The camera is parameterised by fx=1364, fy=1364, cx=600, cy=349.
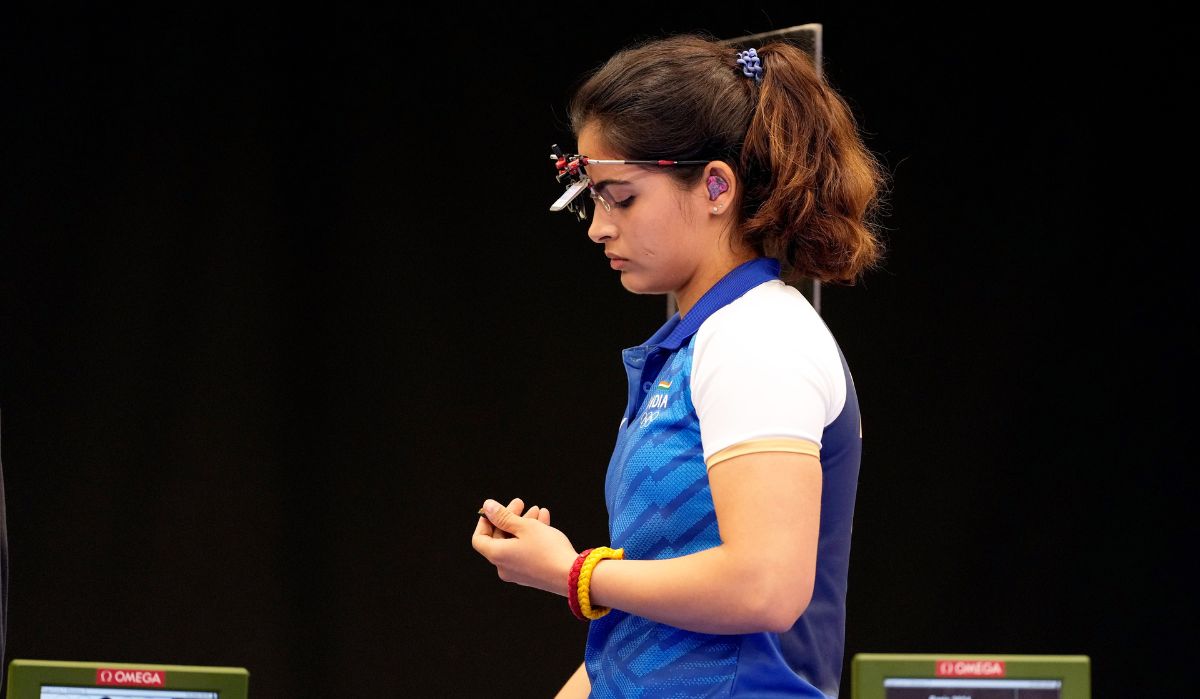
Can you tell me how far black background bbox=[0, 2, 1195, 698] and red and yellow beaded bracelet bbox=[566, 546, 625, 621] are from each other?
174cm

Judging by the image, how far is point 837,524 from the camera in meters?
1.21

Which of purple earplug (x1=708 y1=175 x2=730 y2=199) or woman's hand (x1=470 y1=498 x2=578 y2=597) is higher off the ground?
purple earplug (x1=708 y1=175 x2=730 y2=199)

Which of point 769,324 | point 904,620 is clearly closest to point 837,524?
point 769,324

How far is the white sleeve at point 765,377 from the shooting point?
3.62 feet

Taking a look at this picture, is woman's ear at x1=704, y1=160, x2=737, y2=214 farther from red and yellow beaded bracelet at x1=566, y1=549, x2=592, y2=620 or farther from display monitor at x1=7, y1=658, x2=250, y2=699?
display monitor at x1=7, y1=658, x2=250, y2=699

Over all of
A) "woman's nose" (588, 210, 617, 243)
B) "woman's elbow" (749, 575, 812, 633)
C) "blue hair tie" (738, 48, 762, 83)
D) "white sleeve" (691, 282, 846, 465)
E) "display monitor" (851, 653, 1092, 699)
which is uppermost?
"blue hair tie" (738, 48, 762, 83)

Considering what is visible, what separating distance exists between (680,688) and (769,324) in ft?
1.06

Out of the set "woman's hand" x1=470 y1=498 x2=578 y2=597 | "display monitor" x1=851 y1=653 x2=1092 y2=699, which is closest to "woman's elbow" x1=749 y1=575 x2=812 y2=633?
"woman's hand" x1=470 y1=498 x2=578 y2=597

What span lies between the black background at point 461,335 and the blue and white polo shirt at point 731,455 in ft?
5.46

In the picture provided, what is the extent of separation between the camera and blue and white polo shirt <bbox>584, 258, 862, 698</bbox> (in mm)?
1118

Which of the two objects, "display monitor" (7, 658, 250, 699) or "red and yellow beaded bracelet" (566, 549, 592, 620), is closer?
"red and yellow beaded bracelet" (566, 549, 592, 620)

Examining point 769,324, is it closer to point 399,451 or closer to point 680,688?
point 680,688

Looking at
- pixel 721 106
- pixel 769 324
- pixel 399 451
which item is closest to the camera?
pixel 769 324

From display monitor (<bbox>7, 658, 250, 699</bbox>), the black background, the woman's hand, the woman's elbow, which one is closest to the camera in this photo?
the woman's elbow
